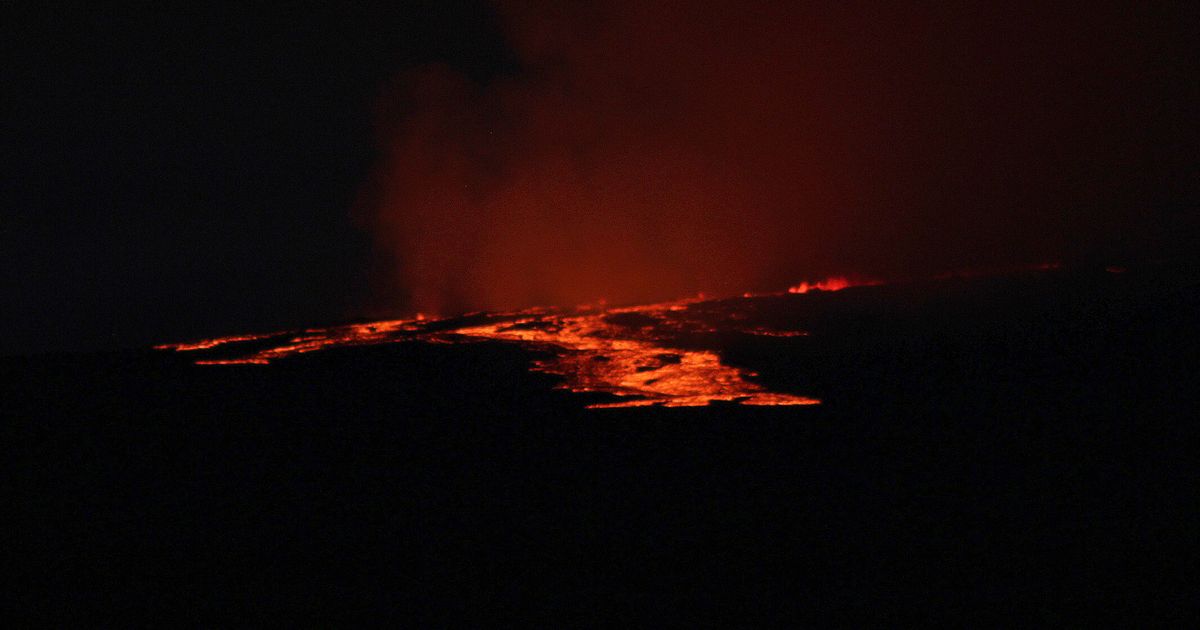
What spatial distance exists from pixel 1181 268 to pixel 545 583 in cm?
647

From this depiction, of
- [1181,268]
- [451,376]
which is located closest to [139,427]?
[451,376]

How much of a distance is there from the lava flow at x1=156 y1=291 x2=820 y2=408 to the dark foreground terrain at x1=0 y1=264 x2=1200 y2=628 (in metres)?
0.22

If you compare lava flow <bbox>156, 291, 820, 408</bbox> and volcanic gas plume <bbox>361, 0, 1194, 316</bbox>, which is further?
volcanic gas plume <bbox>361, 0, 1194, 316</bbox>

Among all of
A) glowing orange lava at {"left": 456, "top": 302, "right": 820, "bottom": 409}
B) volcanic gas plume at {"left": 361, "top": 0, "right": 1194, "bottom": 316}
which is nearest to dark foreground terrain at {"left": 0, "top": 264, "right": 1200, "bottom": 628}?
glowing orange lava at {"left": 456, "top": 302, "right": 820, "bottom": 409}

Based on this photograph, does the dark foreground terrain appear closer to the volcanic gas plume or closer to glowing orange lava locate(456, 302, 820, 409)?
glowing orange lava locate(456, 302, 820, 409)

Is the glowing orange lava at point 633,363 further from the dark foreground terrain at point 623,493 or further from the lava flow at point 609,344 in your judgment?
the dark foreground terrain at point 623,493

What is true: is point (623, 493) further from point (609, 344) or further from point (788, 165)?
point (788, 165)

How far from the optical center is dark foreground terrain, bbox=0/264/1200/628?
7.53 feet

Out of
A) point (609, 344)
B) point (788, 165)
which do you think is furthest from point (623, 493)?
point (788, 165)

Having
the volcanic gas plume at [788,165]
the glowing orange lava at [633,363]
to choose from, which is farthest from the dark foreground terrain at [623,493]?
Answer: the volcanic gas plume at [788,165]

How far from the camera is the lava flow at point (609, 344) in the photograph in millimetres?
4242

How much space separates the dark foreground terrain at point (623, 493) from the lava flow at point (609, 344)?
0.73 ft

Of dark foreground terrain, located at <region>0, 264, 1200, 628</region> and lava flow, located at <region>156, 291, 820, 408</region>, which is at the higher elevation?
lava flow, located at <region>156, 291, 820, 408</region>

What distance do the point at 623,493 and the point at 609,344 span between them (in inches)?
102
